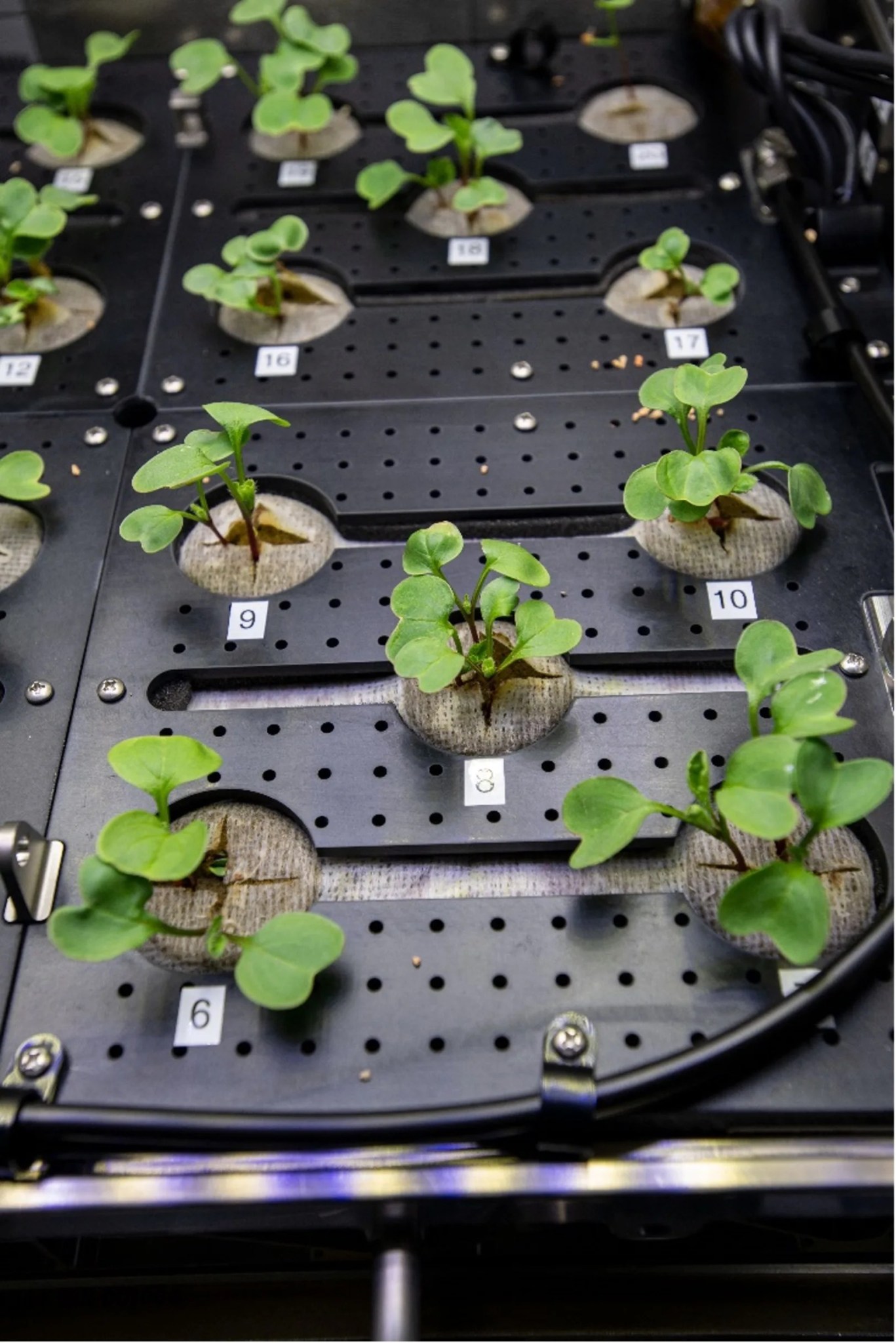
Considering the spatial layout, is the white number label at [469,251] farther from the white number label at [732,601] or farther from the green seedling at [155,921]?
the green seedling at [155,921]

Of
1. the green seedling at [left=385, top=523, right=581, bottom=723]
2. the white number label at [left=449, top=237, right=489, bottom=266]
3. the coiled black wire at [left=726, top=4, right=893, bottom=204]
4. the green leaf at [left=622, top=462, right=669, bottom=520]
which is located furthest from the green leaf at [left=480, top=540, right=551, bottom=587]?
the coiled black wire at [left=726, top=4, right=893, bottom=204]

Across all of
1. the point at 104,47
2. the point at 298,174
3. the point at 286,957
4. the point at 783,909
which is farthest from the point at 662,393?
the point at 104,47

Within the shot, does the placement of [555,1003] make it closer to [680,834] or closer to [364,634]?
[680,834]

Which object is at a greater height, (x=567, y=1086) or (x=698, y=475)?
(x=698, y=475)

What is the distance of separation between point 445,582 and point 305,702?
19 cm

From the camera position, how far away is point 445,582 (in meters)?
0.97

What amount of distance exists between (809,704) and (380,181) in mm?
902

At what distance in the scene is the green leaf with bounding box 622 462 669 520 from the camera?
3.37 feet

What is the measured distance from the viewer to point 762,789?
2.67 feet

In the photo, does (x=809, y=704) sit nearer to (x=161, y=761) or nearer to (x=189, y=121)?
(x=161, y=761)

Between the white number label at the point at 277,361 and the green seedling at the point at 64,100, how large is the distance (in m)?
Result: 0.44

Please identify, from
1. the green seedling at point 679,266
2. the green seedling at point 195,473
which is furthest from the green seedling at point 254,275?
the green seedling at point 679,266

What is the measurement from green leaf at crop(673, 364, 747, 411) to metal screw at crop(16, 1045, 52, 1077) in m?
0.74

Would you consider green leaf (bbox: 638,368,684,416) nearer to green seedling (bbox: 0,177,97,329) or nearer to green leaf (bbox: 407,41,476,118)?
green leaf (bbox: 407,41,476,118)
